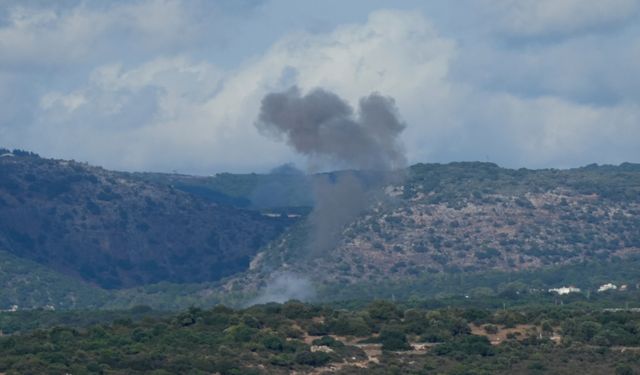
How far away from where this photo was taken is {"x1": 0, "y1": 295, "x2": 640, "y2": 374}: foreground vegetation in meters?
127

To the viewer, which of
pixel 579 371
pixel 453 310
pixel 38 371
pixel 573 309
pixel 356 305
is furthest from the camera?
pixel 356 305

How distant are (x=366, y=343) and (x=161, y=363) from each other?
2054 cm

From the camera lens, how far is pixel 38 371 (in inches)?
4710

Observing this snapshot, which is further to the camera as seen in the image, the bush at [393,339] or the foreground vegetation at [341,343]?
the bush at [393,339]

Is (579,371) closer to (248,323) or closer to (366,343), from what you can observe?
(366,343)

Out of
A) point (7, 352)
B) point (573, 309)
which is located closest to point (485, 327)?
point (573, 309)

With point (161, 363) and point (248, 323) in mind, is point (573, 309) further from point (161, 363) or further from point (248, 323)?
point (161, 363)

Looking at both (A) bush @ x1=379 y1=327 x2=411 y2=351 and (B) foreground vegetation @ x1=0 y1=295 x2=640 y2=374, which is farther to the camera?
(A) bush @ x1=379 y1=327 x2=411 y2=351

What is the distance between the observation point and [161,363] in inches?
4953

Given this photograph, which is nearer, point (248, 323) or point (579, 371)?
point (579, 371)

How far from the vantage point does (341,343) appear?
139 metres

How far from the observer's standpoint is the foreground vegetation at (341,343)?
127 metres

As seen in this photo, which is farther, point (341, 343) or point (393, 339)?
point (393, 339)

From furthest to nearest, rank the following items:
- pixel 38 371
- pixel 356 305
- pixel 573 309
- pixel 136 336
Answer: pixel 356 305 → pixel 573 309 → pixel 136 336 → pixel 38 371
